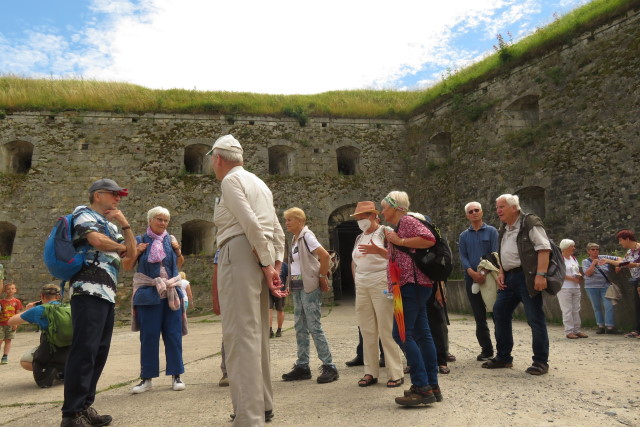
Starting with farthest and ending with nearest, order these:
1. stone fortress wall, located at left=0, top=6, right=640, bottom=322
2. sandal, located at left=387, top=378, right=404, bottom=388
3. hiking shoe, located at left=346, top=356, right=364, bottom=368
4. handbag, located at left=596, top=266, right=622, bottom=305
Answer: stone fortress wall, located at left=0, top=6, right=640, bottom=322
handbag, located at left=596, top=266, right=622, bottom=305
hiking shoe, located at left=346, top=356, right=364, bottom=368
sandal, located at left=387, top=378, right=404, bottom=388

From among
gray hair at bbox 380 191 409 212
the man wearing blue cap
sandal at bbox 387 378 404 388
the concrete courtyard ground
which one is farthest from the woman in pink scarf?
gray hair at bbox 380 191 409 212

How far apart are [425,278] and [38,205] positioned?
14.9m

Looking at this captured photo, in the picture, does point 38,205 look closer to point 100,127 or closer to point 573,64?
point 100,127

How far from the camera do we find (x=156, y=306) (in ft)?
14.7

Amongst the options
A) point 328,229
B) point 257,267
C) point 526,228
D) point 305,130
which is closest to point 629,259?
point 526,228

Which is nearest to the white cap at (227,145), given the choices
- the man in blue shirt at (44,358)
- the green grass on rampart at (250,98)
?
the man in blue shirt at (44,358)

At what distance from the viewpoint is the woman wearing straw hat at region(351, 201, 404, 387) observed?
4.09m

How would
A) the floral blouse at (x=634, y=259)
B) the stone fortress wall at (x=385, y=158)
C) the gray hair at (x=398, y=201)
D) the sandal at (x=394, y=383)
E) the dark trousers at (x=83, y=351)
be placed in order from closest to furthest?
the dark trousers at (x=83, y=351), the gray hair at (x=398, y=201), the sandal at (x=394, y=383), the floral blouse at (x=634, y=259), the stone fortress wall at (x=385, y=158)

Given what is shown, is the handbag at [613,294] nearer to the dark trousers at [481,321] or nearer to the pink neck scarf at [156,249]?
the dark trousers at [481,321]

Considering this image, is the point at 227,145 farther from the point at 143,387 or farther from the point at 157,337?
the point at 143,387

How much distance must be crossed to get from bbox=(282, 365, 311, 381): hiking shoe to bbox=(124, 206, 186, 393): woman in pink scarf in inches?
40.7

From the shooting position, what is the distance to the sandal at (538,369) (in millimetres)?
4234

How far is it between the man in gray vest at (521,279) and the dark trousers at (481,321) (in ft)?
1.20

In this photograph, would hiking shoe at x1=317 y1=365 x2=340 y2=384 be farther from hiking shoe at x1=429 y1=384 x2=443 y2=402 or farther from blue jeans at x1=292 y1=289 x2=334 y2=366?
hiking shoe at x1=429 y1=384 x2=443 y2=402
